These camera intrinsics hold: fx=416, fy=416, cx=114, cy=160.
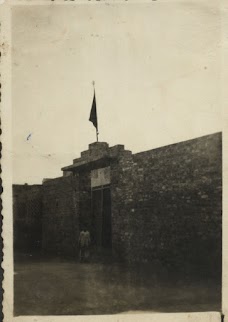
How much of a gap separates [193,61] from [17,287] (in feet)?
7.72

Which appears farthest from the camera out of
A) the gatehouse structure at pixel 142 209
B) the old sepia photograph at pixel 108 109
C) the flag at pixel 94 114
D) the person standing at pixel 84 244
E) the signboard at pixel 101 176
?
the signboard at pixel 101 176

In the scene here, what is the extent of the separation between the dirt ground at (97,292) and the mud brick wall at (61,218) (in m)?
0.50

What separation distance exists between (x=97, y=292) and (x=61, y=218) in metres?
1.49

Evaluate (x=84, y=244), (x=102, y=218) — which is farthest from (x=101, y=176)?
(x=84, y=244)

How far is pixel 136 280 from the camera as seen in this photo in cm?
400

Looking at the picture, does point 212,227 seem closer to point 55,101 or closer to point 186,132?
point 186,132

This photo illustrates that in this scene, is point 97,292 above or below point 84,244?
below

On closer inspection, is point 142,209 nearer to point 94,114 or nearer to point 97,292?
point 97,292

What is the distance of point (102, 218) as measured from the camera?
4.61 meters

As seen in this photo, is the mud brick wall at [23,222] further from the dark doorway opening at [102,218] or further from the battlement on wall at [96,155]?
the dark doorway opening at [102,218]

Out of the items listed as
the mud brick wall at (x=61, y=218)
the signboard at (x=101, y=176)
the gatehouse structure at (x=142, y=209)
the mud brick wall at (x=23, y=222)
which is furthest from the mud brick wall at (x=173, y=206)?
the mud brick wall at (x=23, y=222)

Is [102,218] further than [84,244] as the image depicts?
Yes

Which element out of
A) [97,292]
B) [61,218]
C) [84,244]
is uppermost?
[61,218]

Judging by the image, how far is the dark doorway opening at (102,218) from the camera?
14.4 feet
